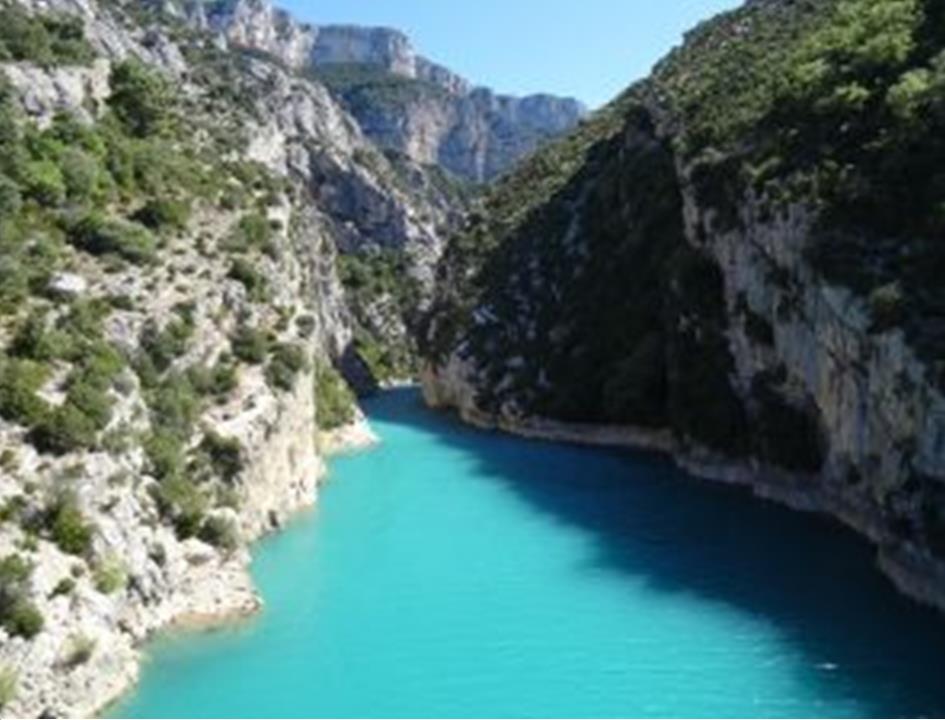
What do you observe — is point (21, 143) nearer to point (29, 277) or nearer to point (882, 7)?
point (29, 277)

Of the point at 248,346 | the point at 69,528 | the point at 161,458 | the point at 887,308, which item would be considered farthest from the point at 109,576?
the point at 887,308

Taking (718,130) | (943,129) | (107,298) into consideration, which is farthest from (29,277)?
(718,130)

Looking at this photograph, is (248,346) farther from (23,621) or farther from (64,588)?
(23,621)

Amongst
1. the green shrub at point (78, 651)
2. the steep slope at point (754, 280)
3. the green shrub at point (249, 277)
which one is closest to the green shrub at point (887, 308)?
the steep slope at point (754, 280)

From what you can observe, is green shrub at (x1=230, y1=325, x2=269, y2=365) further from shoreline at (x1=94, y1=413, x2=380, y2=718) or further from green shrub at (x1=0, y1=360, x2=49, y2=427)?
green shrub at (x1=0, y1=360, x2=49, y2=427)

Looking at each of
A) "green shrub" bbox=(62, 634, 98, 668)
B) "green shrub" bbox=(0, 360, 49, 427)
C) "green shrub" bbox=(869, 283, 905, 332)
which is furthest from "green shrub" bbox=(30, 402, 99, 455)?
"green shrub" bbox=(869, 283, 905, 332)
